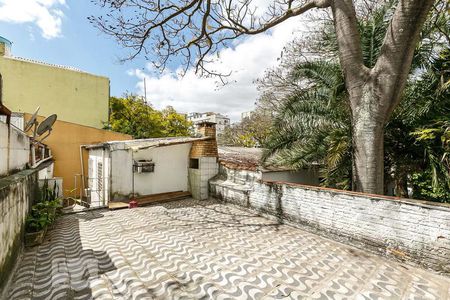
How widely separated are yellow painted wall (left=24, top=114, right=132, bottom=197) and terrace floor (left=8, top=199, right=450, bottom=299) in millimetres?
8124

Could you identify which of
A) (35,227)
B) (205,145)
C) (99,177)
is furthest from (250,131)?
(35,227)

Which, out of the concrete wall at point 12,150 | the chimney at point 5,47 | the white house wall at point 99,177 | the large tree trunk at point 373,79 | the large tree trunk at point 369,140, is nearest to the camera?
the concrete wall at point 12,150

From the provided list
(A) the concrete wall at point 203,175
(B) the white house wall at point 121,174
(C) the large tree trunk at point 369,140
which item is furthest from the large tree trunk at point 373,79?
(B) the white house wall at point 121,174

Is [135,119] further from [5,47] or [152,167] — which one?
[152,167]

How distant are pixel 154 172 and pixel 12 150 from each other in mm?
5460

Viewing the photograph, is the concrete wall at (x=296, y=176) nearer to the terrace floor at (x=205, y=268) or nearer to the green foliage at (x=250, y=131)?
the terrace floor at (x=205, y=268)

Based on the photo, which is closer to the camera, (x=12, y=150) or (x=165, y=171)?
(x=12, y=150)

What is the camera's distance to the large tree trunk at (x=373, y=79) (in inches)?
214

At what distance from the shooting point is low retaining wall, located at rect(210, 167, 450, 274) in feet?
13.8

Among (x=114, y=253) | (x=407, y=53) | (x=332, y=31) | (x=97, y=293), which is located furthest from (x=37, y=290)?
(x=332, y=31)

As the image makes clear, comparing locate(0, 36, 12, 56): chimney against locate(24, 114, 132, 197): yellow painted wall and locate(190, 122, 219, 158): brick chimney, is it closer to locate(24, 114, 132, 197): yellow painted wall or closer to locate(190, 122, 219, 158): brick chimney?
locate(24, 114, 132, 197): yellow painted wall

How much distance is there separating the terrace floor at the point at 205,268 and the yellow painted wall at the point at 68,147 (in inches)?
320

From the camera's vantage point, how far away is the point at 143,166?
9625mm

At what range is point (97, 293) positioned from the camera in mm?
3467
